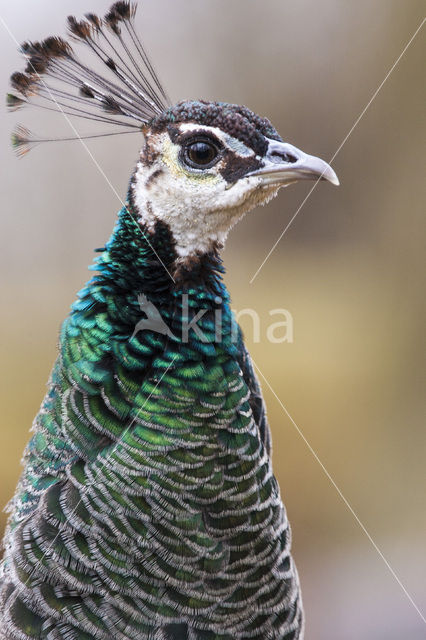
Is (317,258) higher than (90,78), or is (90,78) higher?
(317,258)

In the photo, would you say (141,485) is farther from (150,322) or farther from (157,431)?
(150,322)

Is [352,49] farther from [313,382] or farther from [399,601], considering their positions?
[399,601]

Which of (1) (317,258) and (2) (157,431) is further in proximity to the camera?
(1) (317,258)

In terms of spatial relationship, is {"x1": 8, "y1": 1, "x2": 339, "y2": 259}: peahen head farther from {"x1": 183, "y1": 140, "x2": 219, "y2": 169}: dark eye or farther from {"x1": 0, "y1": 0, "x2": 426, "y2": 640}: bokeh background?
{"x1": 0, "y1": 0, "x2": 426, "y2": 640}: bokeh background

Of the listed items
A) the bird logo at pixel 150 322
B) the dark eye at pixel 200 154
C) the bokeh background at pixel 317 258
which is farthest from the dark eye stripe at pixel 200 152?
the bokeh background at pixel 317 258

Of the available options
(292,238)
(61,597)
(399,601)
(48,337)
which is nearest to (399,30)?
(292,238)

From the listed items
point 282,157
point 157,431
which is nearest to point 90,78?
point 282,157

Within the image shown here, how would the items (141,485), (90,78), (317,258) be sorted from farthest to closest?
(317,258), (90,78), (141,485)

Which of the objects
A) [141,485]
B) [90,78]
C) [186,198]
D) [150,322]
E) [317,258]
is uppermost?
[317,258]
